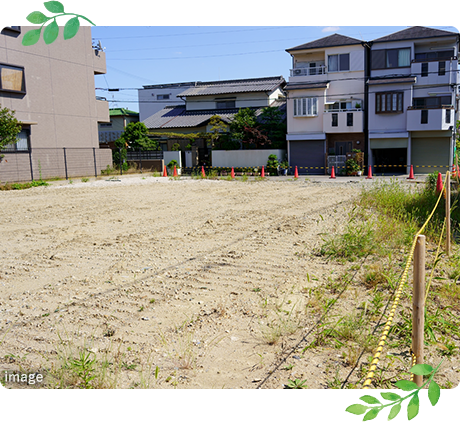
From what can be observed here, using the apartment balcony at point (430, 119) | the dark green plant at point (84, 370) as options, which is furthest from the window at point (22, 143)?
the apartment balcony at point (430, 119)

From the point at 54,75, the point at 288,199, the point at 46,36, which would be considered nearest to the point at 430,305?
the point at 46,36

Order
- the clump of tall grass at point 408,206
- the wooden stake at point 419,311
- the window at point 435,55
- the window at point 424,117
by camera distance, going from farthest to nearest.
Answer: the window at point 435,55 → the window at point 424,117 → the clump of tall grass at point 408,206 → the wooden stake at point 419,311

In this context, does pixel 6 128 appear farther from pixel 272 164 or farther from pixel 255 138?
pixel 255 138

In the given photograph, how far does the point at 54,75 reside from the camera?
24.2m

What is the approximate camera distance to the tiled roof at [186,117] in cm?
3484

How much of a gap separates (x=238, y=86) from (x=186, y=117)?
5.33 meters

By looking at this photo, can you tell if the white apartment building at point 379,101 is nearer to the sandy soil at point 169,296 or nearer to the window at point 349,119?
the window at point 349,119

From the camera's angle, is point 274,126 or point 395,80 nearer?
point 395,80

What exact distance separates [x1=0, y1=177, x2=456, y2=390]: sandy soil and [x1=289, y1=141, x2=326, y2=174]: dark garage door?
68.9ft

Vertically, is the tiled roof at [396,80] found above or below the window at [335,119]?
above

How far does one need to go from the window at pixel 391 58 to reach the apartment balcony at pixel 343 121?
3585 millimetres
